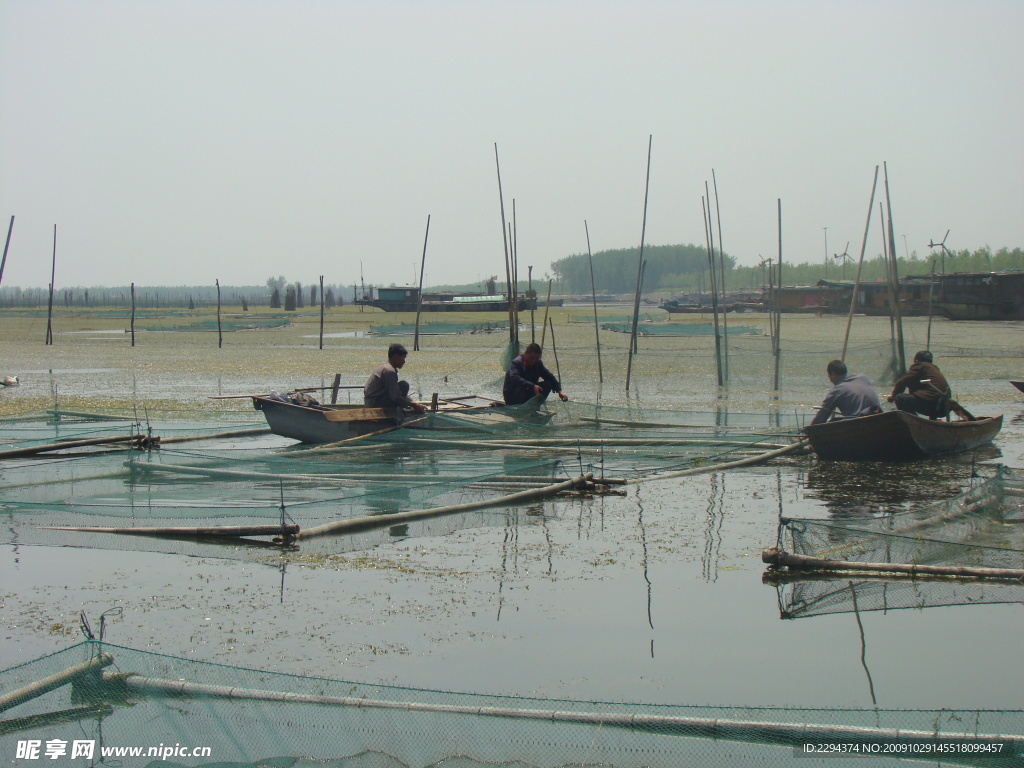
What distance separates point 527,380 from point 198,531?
569 cm

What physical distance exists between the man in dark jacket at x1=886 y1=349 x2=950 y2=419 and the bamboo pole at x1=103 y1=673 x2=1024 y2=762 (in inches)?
323

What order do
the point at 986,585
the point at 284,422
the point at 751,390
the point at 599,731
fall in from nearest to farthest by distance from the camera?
the point at 599,731 → the point at 986,585 → the point at 284,422 → the point at 751,390

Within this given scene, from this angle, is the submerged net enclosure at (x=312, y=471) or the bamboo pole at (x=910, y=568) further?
the submerged net enclosure at (x=312, y=471)

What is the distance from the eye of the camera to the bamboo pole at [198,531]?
6.72m

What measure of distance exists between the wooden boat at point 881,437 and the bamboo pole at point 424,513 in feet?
8.75

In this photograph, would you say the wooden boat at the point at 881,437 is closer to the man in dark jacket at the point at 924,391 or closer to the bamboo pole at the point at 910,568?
the man in dark jacket at the point at 924,391

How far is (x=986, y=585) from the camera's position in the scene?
5.55 m

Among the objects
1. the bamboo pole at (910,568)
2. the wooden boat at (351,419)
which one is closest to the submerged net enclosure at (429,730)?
the bamboo pole at (910,568)

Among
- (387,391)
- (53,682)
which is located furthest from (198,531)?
(387,391)

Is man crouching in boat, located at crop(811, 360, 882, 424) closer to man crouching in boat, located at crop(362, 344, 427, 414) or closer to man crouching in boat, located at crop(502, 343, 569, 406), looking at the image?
man crouching in boat, located at crop(502, 343, 569, 406)

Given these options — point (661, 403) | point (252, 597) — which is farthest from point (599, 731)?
point (661, 403)

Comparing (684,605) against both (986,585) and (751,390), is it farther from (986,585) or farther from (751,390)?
(751,390)

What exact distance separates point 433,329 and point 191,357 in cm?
1325

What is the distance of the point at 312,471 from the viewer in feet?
28.6
